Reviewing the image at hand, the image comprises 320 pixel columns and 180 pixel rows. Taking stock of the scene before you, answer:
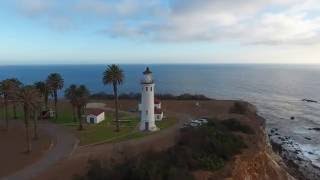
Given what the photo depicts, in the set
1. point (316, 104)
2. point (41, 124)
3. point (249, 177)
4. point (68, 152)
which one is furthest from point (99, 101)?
point (316, 104)

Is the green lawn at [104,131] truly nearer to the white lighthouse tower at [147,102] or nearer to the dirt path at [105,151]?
the white lighthouse tower at [147,102]

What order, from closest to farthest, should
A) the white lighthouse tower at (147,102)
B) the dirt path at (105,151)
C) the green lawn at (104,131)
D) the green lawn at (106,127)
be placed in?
the dirt path at (105,151)
the green lawn at (104,131)
the green lawn at (106,127)
the white lighthouse tower at (147,102)

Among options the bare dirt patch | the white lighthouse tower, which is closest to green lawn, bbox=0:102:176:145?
the white lighthouse tower

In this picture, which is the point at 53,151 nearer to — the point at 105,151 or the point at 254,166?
the point at 105,151

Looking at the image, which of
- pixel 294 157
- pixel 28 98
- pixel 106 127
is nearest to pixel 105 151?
pixel 28 98

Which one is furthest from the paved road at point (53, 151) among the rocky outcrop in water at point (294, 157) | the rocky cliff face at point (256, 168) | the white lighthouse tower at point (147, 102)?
the rocky outcrop in water at point (294, 157)

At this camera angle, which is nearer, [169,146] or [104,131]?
[169,146]
